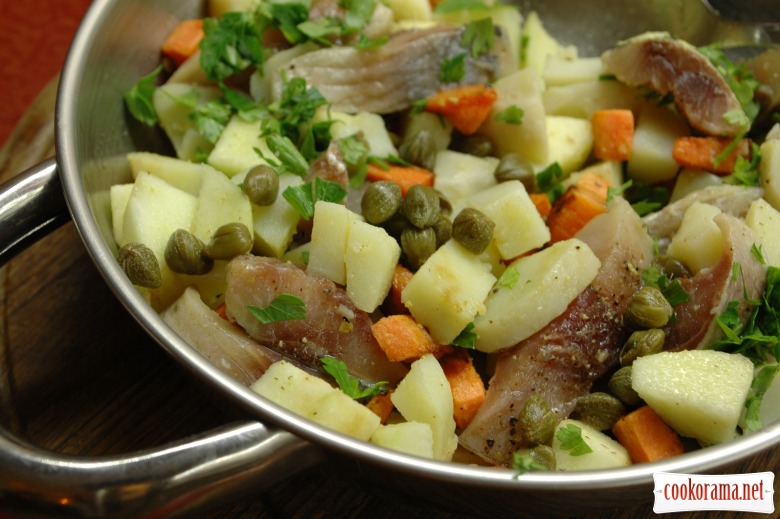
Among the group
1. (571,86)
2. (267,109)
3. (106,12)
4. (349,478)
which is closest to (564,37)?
(571,86)

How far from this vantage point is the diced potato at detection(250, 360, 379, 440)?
2.02 meters

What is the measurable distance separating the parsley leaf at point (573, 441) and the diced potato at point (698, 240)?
0.77m

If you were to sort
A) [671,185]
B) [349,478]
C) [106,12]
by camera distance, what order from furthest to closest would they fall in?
[671,185] < [106,12] < [349,478]

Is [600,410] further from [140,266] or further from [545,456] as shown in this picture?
[140,266]

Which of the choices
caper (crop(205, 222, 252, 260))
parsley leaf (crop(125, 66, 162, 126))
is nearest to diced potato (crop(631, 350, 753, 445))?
caper (crop(205, 222, 252, 260))

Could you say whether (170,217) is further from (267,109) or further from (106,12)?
(106,12)

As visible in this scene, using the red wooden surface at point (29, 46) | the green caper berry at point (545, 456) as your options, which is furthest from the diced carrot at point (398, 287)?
the red wooden surface at point (29, 46)

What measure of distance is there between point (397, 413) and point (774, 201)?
5.12 feet

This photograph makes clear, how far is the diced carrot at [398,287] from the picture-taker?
2428 mm

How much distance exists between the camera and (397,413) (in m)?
2.27

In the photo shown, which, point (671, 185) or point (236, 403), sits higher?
point (236, 403)

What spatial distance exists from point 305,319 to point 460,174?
3.09ft

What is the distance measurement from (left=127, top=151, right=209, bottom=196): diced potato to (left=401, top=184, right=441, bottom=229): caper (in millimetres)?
Answer: 683

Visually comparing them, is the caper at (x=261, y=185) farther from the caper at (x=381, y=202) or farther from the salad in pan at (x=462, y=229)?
the caper at (x=381, y=202)
